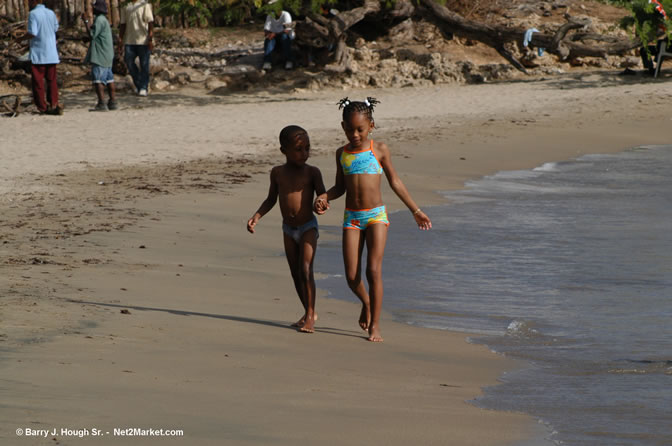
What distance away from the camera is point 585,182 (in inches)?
454

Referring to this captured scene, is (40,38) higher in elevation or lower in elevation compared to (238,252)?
higher

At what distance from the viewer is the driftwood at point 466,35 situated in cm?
1981

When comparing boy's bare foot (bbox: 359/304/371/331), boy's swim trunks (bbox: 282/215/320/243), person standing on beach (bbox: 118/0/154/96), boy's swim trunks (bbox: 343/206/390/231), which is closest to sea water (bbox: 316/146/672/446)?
boy's bare foot (bbox: 359/304/371/331)

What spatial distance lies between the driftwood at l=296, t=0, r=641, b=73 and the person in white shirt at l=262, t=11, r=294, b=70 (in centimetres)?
23

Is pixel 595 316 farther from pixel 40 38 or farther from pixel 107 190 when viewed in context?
pixel 40 38

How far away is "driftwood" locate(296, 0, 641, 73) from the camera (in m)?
19.8

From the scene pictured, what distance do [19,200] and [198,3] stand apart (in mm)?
9978

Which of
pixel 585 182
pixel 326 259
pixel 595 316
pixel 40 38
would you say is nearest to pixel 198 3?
pixel 40 38

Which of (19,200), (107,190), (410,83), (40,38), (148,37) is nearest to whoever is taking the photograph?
(19,200)

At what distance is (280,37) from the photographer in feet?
66.9

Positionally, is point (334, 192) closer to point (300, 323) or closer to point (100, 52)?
point (300, 323)

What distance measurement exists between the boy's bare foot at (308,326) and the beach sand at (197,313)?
66mm

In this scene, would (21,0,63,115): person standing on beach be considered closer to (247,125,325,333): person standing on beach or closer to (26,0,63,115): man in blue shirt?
(26,0,63,115): man in blue shirt

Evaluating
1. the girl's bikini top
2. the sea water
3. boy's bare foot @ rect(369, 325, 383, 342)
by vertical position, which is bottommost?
the sea water
